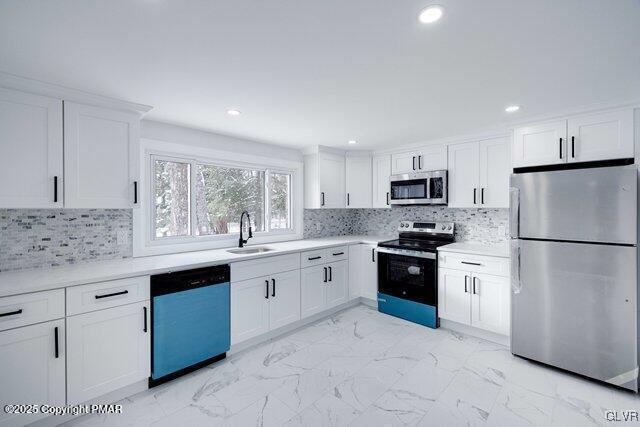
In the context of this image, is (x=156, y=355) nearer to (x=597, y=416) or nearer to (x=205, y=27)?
(x=205, y=27)

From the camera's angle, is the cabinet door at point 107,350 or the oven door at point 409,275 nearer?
the cabinet door at point 107,350

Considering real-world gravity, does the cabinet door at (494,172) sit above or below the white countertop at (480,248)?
above

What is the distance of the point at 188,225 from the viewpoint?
126 inches

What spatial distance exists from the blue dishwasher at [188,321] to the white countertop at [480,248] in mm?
2397

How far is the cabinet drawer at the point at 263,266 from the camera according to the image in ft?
9.06

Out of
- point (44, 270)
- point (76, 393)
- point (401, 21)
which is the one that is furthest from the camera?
point (44, 270)

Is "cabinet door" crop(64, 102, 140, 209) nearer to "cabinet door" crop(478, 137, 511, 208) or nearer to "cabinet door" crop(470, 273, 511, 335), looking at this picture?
"cabinet door" crop(470, 273, 511, 335)

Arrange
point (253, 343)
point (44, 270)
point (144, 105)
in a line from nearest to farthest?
point (44, 270), point (144, 105), point (253, 343)

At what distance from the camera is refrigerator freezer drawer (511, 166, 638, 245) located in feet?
7.06

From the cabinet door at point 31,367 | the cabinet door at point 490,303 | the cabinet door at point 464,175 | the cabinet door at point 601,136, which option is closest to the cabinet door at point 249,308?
the cabinet door at point 31,367

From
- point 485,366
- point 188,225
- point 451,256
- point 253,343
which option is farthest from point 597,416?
point 188,225

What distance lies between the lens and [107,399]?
2061 mm

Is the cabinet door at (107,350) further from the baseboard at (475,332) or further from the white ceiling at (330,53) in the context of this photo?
the baseboard at (475,332)

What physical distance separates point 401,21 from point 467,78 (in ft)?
2.73
